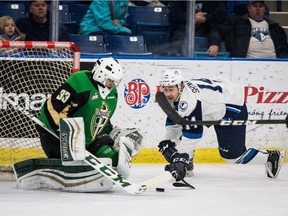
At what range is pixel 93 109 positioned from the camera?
264 inches

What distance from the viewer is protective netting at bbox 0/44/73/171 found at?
7836 mm

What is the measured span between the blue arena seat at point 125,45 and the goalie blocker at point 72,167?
6.29ft

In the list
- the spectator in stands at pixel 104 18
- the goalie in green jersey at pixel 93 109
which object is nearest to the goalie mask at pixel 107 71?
the goalie in green jersey at pixel 93 109

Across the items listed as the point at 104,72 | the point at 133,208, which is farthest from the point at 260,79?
the point at 133,208

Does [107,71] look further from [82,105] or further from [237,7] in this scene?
[237,7]

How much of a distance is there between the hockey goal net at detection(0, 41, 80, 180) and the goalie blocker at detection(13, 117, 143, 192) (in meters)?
A: 1.04

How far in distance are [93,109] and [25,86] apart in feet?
4.96

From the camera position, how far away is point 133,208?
5.92 m

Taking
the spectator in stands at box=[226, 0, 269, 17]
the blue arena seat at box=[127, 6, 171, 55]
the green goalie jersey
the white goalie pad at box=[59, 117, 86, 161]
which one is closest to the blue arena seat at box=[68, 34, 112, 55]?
the blue arena seat at box=[127, 6, 171, 55]

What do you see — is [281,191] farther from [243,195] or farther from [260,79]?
[260,79]

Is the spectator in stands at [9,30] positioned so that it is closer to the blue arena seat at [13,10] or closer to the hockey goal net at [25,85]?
the blue arena seat at [13,10]

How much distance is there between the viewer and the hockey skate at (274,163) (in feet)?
24.9

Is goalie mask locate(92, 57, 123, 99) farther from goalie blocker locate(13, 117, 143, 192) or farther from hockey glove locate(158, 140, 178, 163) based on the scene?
hockey glove locate(158, 140, 178, 163)

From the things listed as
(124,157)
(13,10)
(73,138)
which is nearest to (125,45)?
(13,10)
